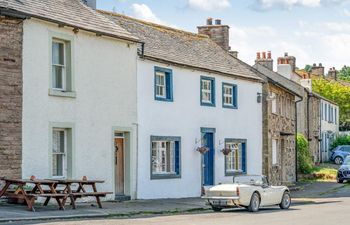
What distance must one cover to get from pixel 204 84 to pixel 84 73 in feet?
31.1

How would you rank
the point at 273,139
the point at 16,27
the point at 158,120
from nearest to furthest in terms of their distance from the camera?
the point at 16,27 < the point at 158,120 < the point at 273,139

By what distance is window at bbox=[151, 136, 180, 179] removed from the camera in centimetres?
3144

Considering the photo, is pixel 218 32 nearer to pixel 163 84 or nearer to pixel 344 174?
pixel 163 84

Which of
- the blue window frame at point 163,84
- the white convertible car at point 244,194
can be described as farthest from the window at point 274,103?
the white convertible car at point 244,194

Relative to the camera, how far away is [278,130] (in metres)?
44.6

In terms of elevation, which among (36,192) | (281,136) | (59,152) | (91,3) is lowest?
(36,192)

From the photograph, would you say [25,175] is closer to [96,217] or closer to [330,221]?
[96,217]

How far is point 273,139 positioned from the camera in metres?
43.6

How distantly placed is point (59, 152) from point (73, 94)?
206 cm

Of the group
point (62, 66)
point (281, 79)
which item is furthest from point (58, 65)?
point (281, 79)

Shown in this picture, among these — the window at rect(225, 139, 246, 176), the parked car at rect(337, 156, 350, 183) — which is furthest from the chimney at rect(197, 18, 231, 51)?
the parked car at rect(337, 156, 350, 183)

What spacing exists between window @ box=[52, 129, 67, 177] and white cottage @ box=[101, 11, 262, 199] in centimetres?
439

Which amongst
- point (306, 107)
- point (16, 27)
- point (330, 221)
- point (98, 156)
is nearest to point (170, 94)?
point (98, 156)

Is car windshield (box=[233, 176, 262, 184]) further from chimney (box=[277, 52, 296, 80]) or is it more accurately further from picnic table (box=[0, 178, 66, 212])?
chimney (box=[277, 52, 296, 80])
